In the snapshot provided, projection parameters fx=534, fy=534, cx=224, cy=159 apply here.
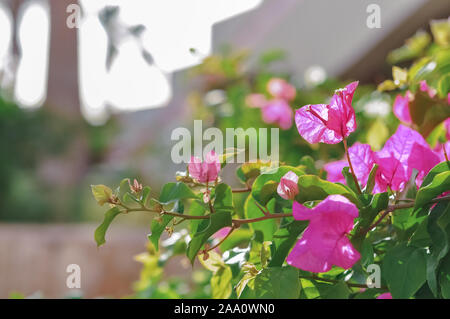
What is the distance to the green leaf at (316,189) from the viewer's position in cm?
45

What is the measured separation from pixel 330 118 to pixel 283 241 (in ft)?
0.39

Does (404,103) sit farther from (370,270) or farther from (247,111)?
(247,111)

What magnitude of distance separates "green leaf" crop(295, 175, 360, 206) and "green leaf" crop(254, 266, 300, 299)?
6 cm

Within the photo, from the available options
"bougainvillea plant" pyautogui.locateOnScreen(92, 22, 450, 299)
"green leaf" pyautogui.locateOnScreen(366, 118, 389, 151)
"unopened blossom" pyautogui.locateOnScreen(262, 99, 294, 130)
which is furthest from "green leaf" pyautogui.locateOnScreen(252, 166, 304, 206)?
"unopened blossom" pyautogui.locateOnScreen(262, 99, 294, 130)

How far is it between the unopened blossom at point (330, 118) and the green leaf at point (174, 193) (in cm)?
11

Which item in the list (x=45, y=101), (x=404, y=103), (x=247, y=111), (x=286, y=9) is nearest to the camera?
(x=404, y=103)

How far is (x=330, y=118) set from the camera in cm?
47

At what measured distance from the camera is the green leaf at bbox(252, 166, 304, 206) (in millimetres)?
484

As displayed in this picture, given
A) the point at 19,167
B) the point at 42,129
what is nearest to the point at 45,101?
the point at 42,129

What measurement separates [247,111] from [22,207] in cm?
386

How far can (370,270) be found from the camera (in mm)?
490

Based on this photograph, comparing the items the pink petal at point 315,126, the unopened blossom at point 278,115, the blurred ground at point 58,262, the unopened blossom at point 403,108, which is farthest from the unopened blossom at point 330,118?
the blurred ground at point 58,262
